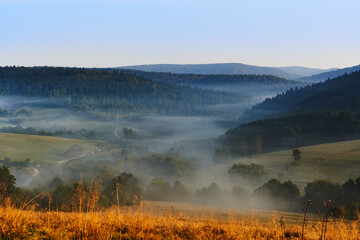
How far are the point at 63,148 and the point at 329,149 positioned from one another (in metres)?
132

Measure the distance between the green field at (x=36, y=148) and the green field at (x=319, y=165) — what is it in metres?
100

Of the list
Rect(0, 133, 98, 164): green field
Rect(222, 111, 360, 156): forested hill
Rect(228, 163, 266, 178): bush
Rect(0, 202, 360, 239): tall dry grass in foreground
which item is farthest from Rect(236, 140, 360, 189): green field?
Rect(0, 133, 98, 164): green field

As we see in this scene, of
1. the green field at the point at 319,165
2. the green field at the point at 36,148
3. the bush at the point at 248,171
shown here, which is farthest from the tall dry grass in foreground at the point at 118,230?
the green field at the point at 36,148

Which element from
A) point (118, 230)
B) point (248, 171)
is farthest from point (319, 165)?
point (118, 230)

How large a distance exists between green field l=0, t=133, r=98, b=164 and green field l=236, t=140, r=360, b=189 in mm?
100308

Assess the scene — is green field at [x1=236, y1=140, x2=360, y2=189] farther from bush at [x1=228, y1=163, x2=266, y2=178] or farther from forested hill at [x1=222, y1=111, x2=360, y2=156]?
forested hill at [x1=222, y1=111, x2=360, y2=156]

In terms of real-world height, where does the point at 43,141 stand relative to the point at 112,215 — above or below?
below

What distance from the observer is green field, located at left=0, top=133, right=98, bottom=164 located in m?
155

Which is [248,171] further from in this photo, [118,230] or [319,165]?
[118,230]

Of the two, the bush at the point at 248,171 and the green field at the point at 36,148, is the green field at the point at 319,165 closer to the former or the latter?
the bush at the point at 248,171

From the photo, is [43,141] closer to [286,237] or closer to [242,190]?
[242,190]

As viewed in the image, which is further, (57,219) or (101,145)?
(101,145)

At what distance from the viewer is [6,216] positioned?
28.3 feet

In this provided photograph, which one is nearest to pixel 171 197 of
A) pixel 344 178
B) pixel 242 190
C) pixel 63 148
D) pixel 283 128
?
pixel 242 190
